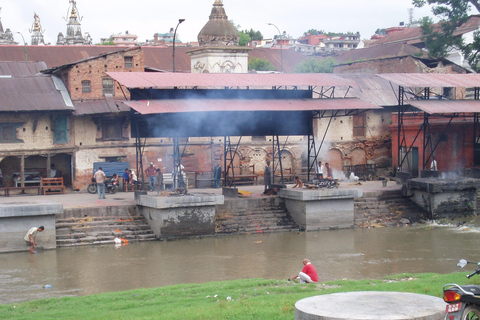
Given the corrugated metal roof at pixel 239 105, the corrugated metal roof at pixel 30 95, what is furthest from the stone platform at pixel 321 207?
the corrugated metal roof at pixel 30 95

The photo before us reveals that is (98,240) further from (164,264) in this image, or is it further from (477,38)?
(477,38)

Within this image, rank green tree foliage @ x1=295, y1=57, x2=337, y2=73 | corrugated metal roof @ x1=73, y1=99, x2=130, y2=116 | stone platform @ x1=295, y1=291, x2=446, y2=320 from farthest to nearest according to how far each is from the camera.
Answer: green tree foliage @ x1=295, y1=57, x2=337, y2=73 < corrugated metal roof @ x1=73, y1=99, x2=130, y2=116 < stone platform @ x1=295, y1=291, x2=446, y2=320

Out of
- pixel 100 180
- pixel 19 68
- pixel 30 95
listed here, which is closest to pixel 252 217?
pixel 100 180

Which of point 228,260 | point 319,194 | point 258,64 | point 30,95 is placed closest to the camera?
point 228,260

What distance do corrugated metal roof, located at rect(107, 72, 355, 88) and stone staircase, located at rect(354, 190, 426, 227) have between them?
18.0ft

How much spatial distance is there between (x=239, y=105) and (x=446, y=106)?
1087cm

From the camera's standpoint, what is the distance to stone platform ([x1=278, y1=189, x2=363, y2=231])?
85.3 feet

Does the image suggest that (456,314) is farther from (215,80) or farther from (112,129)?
(112,129)

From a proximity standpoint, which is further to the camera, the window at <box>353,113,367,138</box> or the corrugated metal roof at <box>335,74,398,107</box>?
the window at <box>353,113,367,138</box>

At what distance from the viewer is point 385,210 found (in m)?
28.4

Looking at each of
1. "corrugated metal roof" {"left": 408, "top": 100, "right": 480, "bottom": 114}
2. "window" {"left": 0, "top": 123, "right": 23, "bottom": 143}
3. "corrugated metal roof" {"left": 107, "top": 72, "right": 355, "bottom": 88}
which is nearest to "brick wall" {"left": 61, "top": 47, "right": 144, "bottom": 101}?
"window" {"left": 0, "top": 123, "right": 23, "bottom": 143}

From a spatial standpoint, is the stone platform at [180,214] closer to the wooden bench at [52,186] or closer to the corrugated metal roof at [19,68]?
the wooden bench at [52,186]

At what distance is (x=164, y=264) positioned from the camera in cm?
1964

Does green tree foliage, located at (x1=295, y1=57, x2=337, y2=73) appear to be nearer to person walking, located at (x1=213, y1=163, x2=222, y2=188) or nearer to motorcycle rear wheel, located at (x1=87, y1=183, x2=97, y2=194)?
person walking, located at (x1=213, y1=163, x2=222, y2=188)
